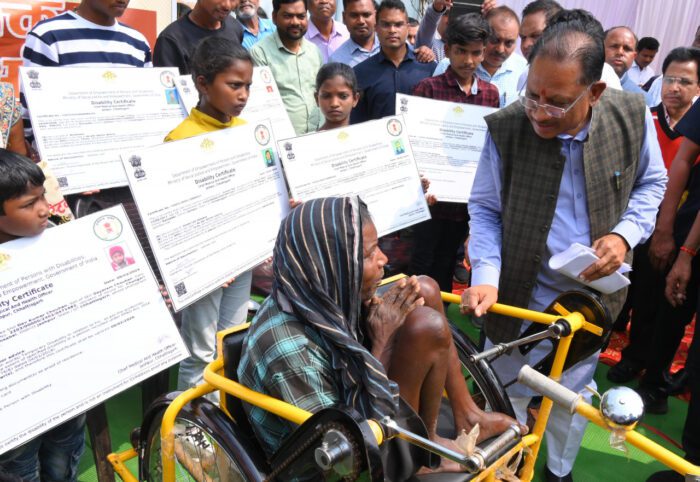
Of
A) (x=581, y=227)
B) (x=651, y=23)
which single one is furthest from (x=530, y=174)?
(x=651, y=23)

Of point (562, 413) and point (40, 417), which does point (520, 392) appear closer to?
point (562, 413)

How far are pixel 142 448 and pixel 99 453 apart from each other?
0.32 metres

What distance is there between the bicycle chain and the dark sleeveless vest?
1.35 meters

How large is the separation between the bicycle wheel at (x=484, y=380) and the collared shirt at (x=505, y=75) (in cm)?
258

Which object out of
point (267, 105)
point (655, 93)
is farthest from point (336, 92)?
point (655, 93)

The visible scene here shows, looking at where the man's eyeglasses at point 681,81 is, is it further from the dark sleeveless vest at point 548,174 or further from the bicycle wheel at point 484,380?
the bicycle wheel at point 484,380

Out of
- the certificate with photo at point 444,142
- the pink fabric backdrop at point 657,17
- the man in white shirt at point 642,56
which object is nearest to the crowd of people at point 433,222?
the certificate with photo at point 444,142

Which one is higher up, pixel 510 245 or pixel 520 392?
pixel 510 245

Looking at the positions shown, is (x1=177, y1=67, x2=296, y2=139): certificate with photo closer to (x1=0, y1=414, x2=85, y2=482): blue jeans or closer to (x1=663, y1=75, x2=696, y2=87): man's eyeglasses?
(x1=0, y1=414, x2=85, y2=482): blue jeans

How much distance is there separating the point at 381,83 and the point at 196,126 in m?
1.87

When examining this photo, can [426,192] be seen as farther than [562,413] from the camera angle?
Yes

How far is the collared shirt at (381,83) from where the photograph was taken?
4348mm

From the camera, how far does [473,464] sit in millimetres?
1445

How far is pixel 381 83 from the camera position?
4355 millimetres
